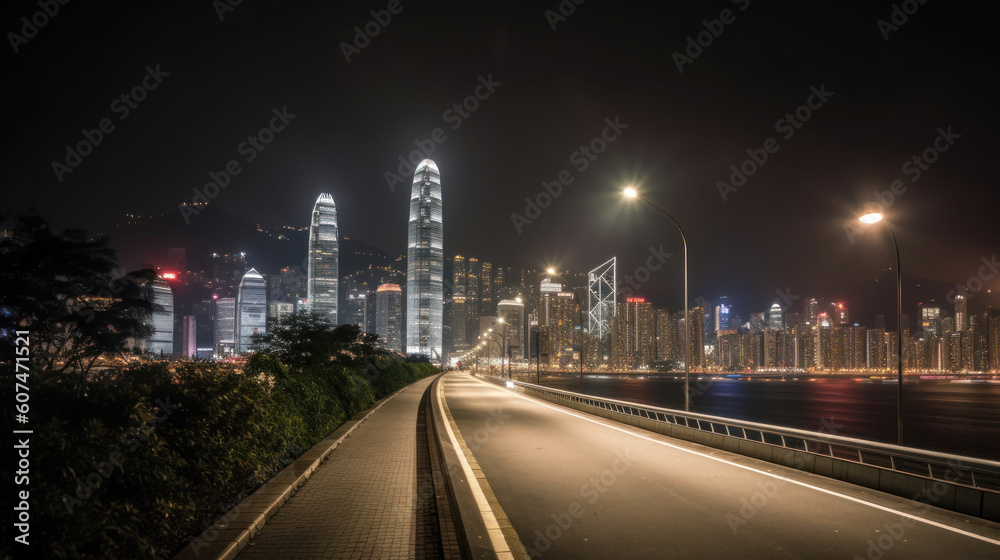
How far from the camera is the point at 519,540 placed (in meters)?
5.88

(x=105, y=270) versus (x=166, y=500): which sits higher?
(x=105, y=270)

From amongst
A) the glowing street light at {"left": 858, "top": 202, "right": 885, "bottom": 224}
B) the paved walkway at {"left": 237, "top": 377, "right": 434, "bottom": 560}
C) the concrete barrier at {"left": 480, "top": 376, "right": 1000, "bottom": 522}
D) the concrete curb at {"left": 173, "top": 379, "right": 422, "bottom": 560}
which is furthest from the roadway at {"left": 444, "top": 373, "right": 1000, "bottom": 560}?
the glowing street light at {"left": 858, "top": 202, "right": 885, "bottom": 224}

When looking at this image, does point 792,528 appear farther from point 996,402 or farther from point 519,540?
point 996,402

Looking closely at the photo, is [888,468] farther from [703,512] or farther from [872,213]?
[872,213]

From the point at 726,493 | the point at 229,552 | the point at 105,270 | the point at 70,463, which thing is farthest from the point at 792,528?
the point at 105,270

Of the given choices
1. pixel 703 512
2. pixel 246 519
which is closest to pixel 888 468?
pixel 703 512

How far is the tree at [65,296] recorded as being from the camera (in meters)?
23.9

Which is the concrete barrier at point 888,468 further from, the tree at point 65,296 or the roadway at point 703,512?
the tree at point 65,296

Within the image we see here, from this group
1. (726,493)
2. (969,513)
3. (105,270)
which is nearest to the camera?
(969,513)

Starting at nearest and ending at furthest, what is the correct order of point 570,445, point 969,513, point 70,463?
point 70,463 → point 969,513 → point 570,445

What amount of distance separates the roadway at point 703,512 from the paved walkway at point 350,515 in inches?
55.5

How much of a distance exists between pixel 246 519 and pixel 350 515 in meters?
1.27

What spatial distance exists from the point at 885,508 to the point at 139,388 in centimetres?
990

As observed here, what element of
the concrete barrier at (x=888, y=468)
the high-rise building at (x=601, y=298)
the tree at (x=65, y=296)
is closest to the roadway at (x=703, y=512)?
the concrete barrier at (x=888, y=468)
